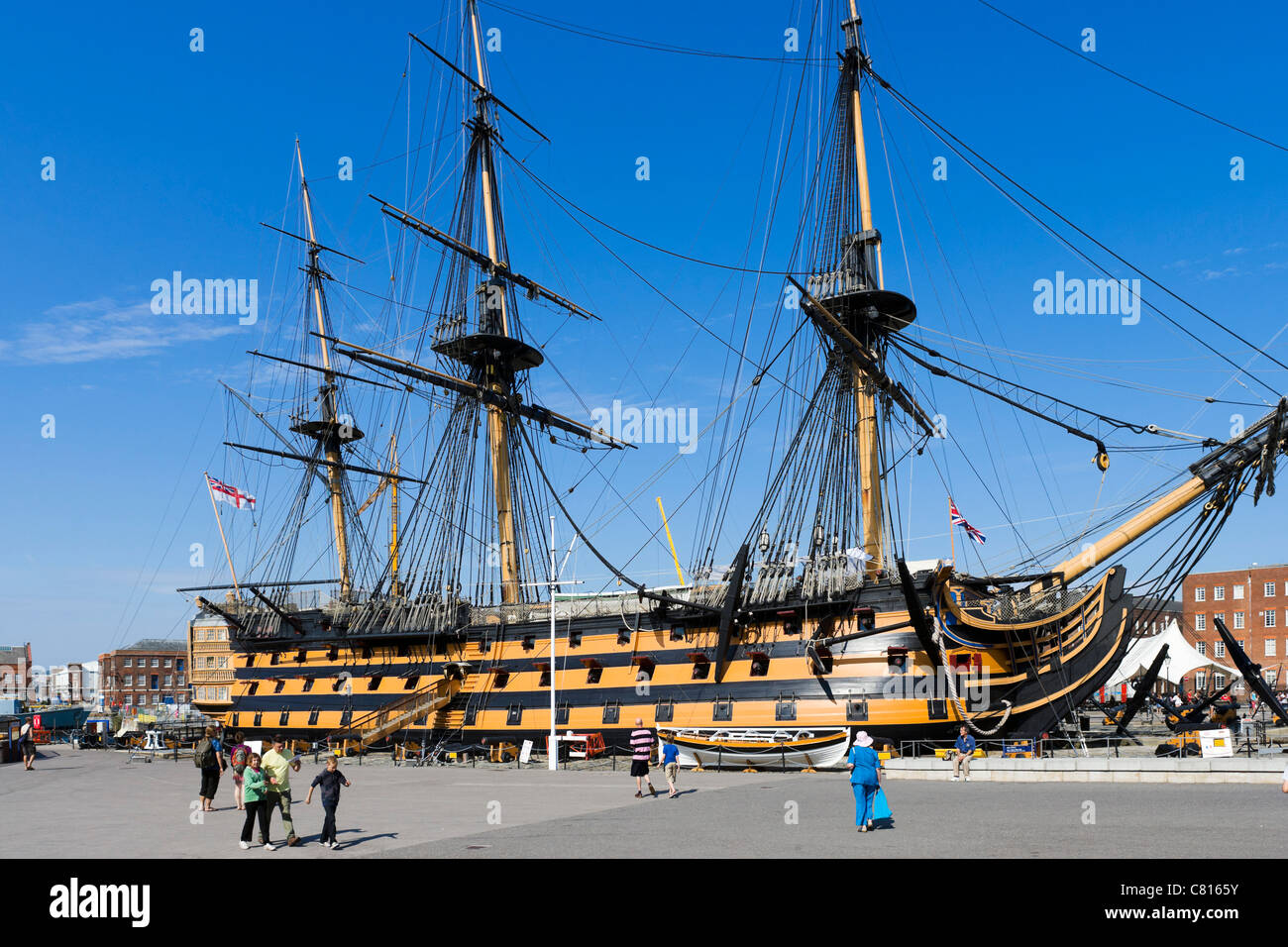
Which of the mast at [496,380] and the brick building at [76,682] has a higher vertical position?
the mast at [496,380]

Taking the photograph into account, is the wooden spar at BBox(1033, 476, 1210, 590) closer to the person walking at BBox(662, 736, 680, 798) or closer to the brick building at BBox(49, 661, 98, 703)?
the person walking at BBox(662, 736, 680, 798)

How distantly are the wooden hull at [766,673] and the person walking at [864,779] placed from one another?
40.9ft

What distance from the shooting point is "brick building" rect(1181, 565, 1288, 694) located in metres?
76.1

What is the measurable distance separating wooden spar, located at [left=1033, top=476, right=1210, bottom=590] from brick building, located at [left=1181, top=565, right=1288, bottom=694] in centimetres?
5263

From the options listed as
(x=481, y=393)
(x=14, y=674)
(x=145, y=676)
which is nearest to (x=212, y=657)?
(x=145, y=676)

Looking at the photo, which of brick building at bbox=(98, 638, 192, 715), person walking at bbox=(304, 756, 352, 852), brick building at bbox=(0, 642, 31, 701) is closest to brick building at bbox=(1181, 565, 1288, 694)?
person walking at bbox=(304, 756, 352, 852)

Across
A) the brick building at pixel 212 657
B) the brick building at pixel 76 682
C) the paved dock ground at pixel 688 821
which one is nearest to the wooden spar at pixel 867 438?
the paved dock ground at pixel 688 821

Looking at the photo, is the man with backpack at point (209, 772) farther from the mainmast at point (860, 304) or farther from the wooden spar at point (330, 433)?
the wooden spar at point (330, 433)

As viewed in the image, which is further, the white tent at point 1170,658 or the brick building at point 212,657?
the brick building at point 212,657

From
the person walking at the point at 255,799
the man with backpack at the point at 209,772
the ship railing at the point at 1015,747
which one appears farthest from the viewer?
the ship railing at the point at 1015,747

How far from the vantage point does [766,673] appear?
31141mm

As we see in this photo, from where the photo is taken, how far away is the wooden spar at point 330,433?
55000mm
